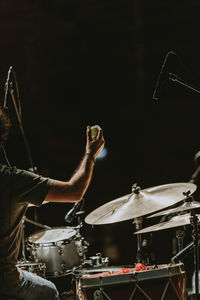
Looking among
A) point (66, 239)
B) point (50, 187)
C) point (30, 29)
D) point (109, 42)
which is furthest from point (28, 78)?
point (50, 187)

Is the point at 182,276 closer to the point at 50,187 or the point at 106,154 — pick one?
the point at 50,187

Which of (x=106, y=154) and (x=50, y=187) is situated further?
(x=106, y=154)

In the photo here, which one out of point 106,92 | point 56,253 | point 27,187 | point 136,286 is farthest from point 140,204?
point 106,92

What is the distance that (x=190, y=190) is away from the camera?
2.69 metres

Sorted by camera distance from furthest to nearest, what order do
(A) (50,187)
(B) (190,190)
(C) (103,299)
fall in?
1. (B) (190,190)
2. (C) (103,299)
3. (A) (50,187)

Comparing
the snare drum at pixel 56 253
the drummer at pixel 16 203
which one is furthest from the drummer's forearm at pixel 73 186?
the snare drum at pixel 56 253

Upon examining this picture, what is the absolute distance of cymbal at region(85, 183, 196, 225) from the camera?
2623 millimetres

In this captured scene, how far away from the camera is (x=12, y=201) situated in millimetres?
1939

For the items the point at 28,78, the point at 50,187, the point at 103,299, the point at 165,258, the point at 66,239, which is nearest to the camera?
the point at 50,187

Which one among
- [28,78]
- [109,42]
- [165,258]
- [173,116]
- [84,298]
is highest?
[109,42]

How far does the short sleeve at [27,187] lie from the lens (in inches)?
76.2

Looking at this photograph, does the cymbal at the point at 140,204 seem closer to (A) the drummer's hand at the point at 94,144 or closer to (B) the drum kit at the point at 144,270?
(B) the drum kit at the point at 144,270

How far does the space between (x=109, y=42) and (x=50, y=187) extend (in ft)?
16.0

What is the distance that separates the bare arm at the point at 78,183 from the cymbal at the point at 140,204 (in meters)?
0.62
